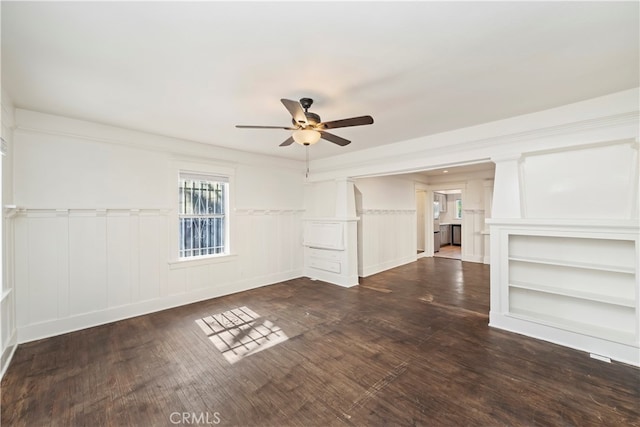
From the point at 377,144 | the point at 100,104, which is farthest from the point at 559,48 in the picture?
the point at 100,104

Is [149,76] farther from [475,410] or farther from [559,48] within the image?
[475,410]

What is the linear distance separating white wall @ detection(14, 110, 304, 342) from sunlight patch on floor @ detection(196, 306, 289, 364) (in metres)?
1.01

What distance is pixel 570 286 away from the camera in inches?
120

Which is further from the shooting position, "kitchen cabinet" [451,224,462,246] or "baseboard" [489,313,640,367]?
"kitchen cabinet" [451,224,462,246]

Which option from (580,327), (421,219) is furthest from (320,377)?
(421,219)

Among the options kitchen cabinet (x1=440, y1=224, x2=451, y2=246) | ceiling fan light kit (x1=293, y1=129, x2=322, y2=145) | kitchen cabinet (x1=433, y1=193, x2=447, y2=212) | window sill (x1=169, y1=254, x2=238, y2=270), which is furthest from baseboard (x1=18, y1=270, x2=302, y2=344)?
kitchen cabinet (x1=440, y1=224, x2=451, y2=246)

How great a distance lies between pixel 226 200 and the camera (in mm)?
A: 4824

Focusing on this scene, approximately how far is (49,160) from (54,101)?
833 mm

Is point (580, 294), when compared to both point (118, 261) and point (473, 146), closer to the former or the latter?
point (473, 146)

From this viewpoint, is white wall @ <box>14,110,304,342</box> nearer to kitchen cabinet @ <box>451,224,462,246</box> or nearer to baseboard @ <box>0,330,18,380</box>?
baseboard @ <box>0,330,18,380</box>

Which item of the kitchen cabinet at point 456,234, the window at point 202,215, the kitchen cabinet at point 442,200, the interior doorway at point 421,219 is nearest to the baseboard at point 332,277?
the window at point 202,215

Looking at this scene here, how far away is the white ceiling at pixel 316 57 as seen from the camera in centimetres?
152

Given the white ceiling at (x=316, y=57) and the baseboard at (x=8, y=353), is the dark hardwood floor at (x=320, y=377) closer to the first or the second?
the baseboard at (x=8, y=353)

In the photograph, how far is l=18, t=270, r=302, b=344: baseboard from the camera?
3049 mm
